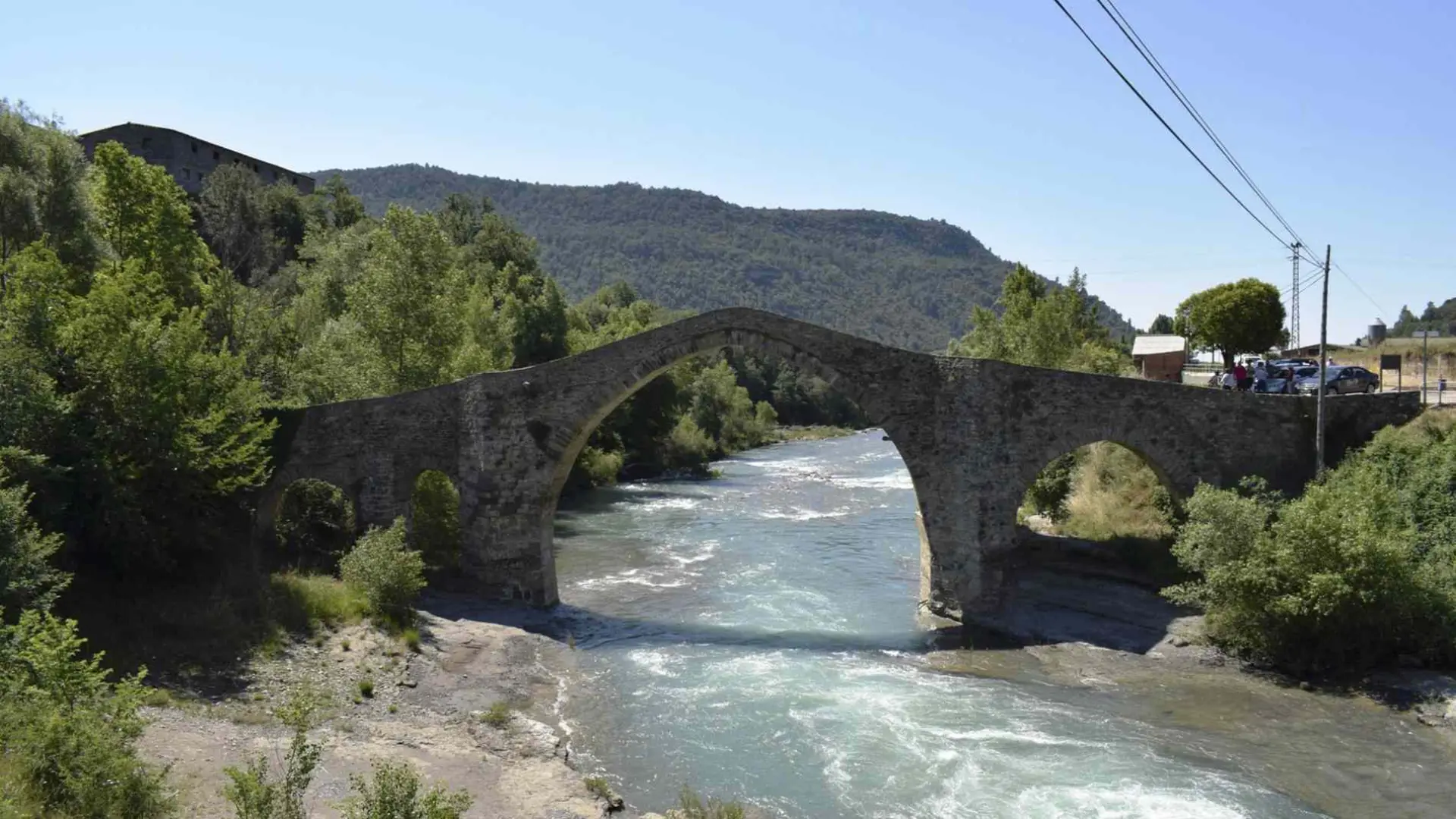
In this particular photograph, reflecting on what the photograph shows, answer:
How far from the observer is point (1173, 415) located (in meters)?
19.6

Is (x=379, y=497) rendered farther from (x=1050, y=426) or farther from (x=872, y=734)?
(x=1050, y=426)

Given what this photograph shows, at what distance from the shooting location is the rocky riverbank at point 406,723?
10859mm

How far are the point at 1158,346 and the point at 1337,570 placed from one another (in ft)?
81.4

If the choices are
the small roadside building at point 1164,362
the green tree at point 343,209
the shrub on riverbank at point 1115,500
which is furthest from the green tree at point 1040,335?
the green tree at point 343,209

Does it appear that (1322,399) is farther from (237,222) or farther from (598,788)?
(237,222)

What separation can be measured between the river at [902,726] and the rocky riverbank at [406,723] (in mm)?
855

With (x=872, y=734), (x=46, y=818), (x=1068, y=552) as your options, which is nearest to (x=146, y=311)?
(x=46, y=818)

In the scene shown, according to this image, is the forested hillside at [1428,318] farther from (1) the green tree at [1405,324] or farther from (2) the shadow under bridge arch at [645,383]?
(2) the shadow under bridge arch at [645,383]

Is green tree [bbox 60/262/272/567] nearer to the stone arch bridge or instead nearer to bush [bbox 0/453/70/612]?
bush [bbox 0/453/70/612]

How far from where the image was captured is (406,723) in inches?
539

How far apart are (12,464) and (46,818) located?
813cm

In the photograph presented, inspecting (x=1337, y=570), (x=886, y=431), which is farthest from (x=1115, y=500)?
(x=1337, y=570)

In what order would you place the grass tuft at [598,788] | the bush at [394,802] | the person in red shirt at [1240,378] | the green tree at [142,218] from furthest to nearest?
the person in red shirt at [1240,378] → the green tree at [142,218] → the grass tuft at [598,788] → the bush at [394,802]

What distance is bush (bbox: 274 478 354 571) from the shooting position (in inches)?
864
